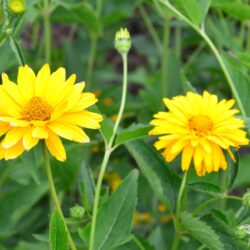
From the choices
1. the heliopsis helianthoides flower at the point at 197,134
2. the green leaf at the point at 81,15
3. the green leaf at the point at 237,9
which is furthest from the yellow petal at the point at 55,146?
the green leaf at the point at 81,15

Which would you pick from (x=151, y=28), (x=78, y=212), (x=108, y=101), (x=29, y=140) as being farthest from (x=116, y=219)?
(x=151, y=28)

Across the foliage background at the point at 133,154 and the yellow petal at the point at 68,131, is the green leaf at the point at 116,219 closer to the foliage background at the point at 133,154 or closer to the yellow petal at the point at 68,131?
the foliage background at the point at 133,154

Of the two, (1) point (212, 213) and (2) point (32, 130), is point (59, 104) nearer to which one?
(2) point (32, 130)

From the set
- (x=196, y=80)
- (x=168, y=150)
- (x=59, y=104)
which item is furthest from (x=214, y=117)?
(x=196, y=80)

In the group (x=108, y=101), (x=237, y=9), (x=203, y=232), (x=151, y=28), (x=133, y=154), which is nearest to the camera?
(x=203, y=232)

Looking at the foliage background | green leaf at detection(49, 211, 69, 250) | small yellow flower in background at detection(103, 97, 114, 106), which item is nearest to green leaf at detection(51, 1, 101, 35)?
the foliage background

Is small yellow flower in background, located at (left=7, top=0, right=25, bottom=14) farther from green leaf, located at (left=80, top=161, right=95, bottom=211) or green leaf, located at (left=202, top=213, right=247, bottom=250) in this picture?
green leaf, located at (left=202, top=213, right=247, bottom=250)

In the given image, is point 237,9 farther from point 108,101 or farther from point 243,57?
point 108,101
